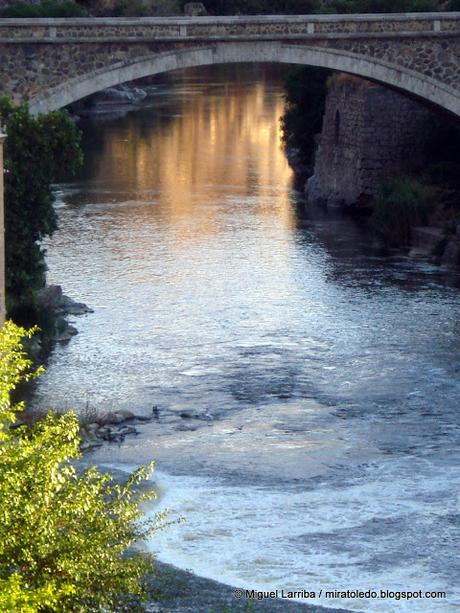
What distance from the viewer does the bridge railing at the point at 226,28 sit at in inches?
1331

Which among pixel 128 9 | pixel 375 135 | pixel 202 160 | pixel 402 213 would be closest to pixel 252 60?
pixel 402 213

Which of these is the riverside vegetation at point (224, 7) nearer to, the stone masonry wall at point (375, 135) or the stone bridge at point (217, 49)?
the stone masonry wall at point (375, 135)

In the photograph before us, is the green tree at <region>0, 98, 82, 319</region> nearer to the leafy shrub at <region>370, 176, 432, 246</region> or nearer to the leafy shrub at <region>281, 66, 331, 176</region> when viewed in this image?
the leafy shrub at <region>370, 176, 432, 246</region>

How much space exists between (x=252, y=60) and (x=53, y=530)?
79.7 ft

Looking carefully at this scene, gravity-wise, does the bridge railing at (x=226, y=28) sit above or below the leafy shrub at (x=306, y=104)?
Result: above

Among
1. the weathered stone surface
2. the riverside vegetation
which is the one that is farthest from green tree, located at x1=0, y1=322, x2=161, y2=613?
the weathered stone surface

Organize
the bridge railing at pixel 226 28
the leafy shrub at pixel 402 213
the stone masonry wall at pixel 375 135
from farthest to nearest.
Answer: the stone masonry wall at pixel 375 135, the leafy shrub at pixel 402 213, the bridge railing at pixel 226 28

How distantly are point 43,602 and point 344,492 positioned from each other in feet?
37.1

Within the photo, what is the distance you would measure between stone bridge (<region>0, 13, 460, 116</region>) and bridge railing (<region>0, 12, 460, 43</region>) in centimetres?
2

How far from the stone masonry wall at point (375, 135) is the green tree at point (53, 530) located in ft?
110

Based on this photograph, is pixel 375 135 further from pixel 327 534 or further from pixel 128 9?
pixel 128 9

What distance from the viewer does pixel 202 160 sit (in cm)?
5575

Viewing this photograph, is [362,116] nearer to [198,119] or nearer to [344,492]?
[198,119]

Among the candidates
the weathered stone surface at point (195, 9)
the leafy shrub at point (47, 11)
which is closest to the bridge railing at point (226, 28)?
the leafy shrub at point (47, 11)
